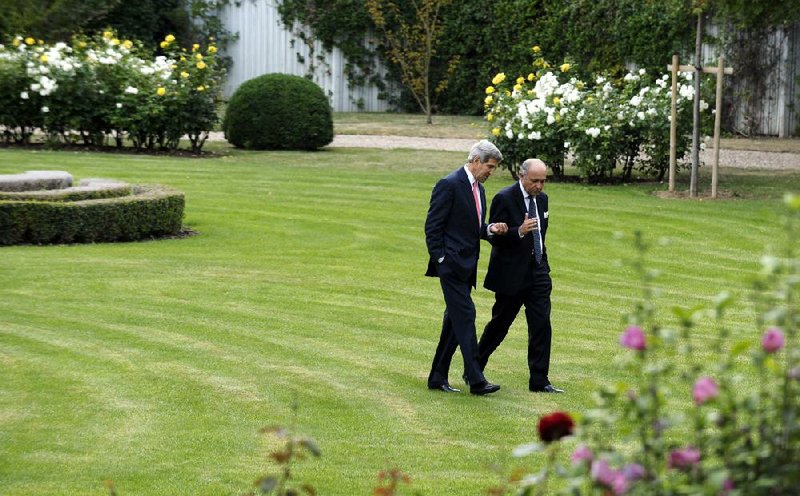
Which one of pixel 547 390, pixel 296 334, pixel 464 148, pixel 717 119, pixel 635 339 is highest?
pixel 717 119

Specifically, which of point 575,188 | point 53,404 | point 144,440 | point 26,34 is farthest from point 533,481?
point 26,34

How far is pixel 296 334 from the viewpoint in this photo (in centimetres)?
990

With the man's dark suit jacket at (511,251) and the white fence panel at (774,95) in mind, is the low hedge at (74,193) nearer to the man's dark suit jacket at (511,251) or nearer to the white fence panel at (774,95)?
the man's dark suit jacket at (511,251)

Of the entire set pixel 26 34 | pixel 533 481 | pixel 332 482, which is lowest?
pixel 332 482

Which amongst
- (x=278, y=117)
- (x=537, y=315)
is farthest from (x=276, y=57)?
(x=537, y=315)

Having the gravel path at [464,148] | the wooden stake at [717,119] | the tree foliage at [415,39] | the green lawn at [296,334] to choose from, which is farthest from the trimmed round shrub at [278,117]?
the wooden stake at [717,119]

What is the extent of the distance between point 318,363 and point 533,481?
A: 19.6ft

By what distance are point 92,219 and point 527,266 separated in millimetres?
6903

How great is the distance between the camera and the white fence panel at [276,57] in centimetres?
3225

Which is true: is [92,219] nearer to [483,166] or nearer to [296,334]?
[296,334]

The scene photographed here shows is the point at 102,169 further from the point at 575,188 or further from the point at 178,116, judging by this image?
the point at 575,188

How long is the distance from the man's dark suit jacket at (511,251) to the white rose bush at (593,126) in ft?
33.7

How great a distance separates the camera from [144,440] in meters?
7.00

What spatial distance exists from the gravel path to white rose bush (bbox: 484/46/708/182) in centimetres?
241
